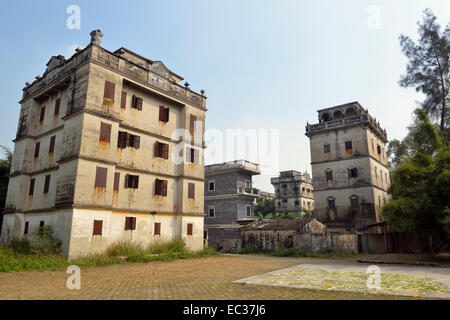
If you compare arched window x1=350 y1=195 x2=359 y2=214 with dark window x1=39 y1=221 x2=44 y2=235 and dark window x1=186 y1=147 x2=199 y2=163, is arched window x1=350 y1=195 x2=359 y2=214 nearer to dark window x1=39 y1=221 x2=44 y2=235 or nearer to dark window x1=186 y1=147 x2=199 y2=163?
dark window x1=186 y1=147 x2=199 y2=163

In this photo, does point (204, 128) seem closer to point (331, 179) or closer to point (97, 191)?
point (97, 191)

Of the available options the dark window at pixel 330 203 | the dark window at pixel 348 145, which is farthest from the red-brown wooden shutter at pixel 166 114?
the dark window at pixel 348 145

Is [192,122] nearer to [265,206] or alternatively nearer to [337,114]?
[337,114]

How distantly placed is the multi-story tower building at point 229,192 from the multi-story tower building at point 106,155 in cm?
1241

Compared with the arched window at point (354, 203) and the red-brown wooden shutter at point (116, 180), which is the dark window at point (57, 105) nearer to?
the red-brown wooden shutter at point (116, 180)

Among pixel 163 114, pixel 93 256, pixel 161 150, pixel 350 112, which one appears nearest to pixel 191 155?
pixel 161 150

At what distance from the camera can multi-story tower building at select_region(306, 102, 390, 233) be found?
96.4 ft

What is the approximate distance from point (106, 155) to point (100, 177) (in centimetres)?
135

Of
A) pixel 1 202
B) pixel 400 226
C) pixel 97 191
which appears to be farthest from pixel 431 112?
pixel 1 202

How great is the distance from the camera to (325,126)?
3316cm

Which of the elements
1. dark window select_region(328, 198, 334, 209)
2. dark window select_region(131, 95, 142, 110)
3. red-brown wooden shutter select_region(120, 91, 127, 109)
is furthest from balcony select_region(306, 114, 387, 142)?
red-brown wooden shutter select_region(120, 91, 127, 109)

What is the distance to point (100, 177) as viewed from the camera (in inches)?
657

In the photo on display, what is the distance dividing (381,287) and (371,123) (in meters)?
27.1

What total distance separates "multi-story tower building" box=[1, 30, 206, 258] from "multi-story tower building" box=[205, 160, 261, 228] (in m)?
12.4
